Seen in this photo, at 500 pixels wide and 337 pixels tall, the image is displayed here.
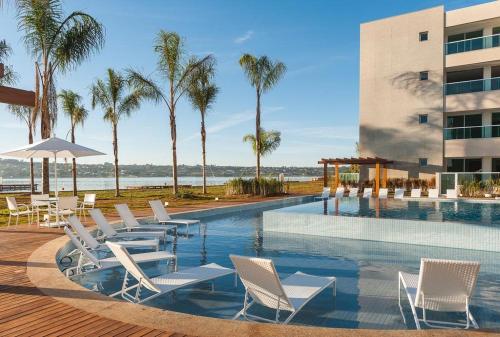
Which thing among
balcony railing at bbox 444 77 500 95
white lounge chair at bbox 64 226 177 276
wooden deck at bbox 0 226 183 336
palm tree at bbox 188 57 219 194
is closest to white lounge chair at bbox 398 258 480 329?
wooden deck at bbox 0 226 183 336

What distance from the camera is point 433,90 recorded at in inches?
1015

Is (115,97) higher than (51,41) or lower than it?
higher

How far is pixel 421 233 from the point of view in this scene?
34.1 feet

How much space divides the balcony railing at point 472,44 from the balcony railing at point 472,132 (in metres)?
4.89

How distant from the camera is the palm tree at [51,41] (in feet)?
45.1

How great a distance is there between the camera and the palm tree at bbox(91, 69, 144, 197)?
26.8 m

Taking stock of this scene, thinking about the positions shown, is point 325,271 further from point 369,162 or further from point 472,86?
point 472,86

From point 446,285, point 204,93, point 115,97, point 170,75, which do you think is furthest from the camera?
point 115,97

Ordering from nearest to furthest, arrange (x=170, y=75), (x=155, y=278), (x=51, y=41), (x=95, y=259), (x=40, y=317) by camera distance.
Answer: (x=40, y=317) < (x=155, y=278) < (x=95, y=259) < (x=51, y=41) < (x=170, y=75)

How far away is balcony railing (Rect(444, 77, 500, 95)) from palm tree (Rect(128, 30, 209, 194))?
614 inches

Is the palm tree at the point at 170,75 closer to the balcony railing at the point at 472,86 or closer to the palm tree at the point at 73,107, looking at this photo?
the palm tree at the point at 73,107

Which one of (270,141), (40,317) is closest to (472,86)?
(40,317)

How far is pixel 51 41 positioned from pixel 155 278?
39.1ft

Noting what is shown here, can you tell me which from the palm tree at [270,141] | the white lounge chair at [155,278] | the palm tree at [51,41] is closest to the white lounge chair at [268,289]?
the white lounge chair at [155,278]
